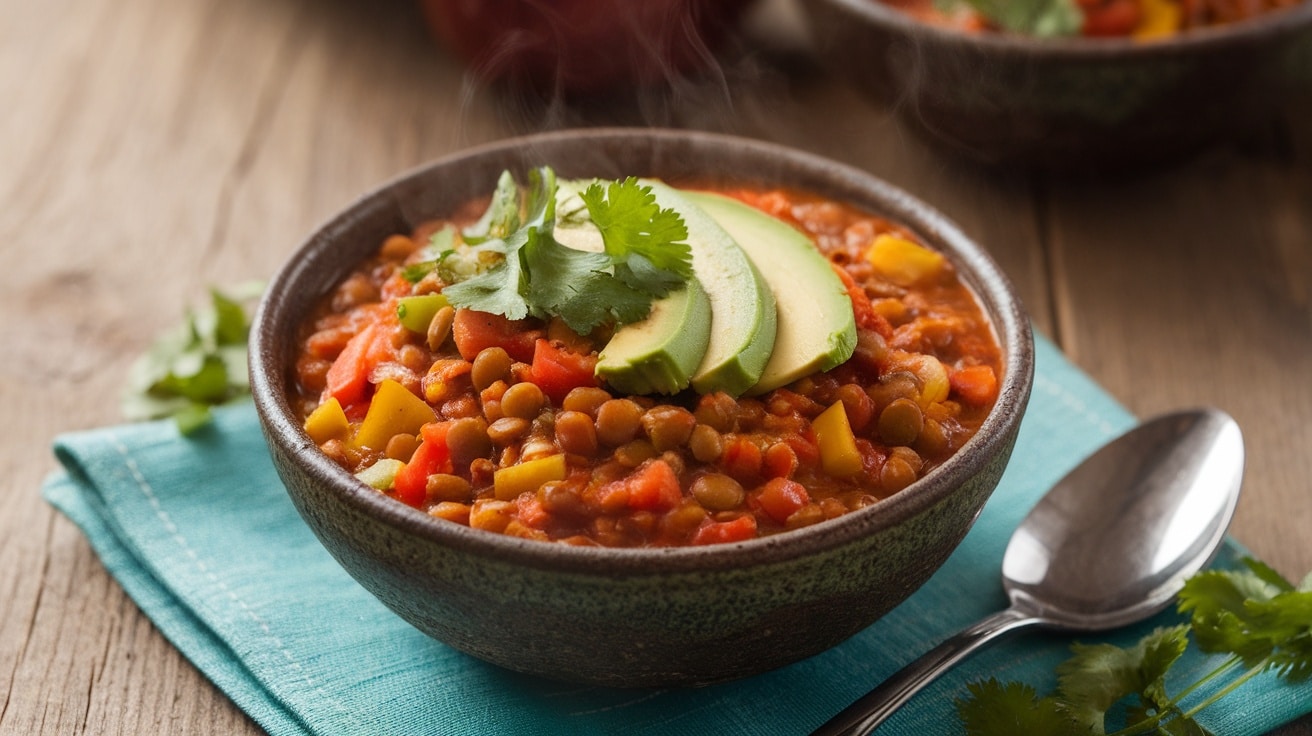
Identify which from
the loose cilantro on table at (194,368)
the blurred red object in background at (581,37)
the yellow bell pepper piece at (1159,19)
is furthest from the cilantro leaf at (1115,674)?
the blurred red object in background at (581,37)

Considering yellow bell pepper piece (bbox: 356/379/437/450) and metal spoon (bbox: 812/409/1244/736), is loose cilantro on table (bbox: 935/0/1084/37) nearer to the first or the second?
metal spoon (bbox: 812/409/1244/736)

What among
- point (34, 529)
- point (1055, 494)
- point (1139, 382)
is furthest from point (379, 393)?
point (1139, 382)

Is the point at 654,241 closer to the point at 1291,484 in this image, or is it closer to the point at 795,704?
the point at 795,704

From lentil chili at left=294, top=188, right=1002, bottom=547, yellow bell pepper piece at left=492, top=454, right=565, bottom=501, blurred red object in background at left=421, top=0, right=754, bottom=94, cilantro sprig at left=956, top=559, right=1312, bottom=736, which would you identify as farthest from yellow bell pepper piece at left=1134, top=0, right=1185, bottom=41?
yellow bell pepper piece at left=492, top=454, right=565, bottom=501

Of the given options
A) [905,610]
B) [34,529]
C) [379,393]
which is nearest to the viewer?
[379,393]

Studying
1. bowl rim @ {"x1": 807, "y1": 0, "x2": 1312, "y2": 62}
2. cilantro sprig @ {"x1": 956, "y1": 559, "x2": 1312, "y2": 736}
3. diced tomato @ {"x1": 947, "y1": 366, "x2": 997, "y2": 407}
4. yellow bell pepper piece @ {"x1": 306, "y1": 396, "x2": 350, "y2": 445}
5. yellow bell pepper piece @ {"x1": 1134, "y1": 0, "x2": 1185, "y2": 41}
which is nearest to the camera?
cilantro sprig @ {"x1": 956, "y1": 559, "x2": 1312, "y2": 736}

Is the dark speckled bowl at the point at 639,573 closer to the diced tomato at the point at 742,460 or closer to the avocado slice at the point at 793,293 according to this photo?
the diced tomato at the point at 742,460
